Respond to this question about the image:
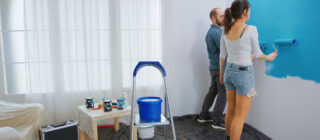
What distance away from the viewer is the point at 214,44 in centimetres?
256

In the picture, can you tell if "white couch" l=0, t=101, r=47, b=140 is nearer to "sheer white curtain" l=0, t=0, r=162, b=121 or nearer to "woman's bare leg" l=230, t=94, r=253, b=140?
"sheer white curtain" l=0, t=0, r=162, b=121

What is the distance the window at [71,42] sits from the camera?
2.41 metres

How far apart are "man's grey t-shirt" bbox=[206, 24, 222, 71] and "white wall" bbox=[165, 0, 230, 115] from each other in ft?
1.25

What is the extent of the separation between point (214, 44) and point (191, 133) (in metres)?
1.03

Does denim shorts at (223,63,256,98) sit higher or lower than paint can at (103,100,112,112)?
higher

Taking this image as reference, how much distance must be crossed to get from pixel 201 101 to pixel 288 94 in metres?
1.21

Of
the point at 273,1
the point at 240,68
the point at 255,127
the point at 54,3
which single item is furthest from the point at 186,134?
the point at 54,3

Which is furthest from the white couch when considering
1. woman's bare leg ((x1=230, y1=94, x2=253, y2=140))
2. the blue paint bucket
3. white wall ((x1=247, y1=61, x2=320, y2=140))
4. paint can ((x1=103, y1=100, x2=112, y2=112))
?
white wall ((x1=247, y1=61, x2=320, y2=140))

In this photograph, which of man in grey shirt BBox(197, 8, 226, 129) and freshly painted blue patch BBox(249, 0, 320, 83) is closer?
freshly painted blue patch BBox(249, 0, 320, 83)

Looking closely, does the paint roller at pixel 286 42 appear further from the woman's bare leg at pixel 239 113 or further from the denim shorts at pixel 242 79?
the woman's bare leg at pixel 239 113

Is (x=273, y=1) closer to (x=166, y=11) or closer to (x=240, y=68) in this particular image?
(x=240, y=68)

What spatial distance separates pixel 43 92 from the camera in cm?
252

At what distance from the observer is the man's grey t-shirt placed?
8.25 feet

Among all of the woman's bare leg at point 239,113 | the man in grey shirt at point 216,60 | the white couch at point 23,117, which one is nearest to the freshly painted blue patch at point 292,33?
the man in grey shirt at point 216,60
